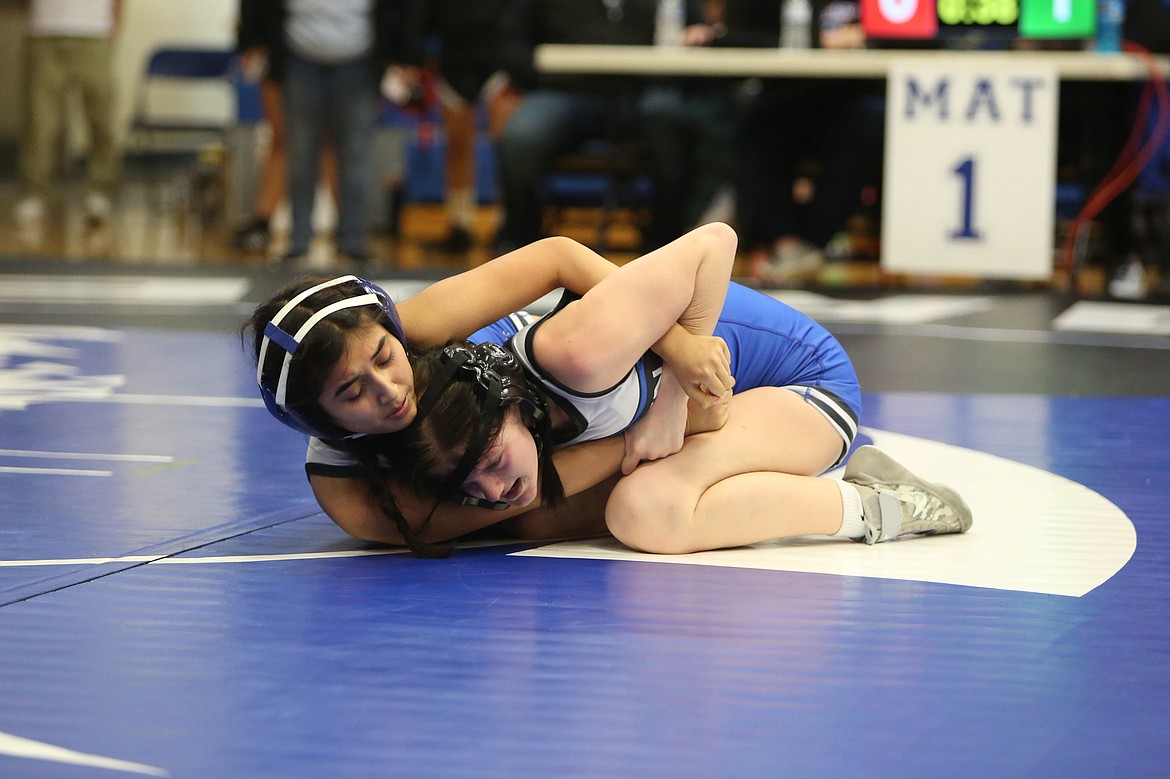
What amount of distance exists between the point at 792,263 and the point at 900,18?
1.09 meters

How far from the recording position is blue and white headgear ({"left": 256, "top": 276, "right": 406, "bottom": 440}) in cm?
183

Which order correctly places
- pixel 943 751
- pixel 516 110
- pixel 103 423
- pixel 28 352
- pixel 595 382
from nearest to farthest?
1. pixel 943 751
2. pixel 595 382
3. pixel 103 423
4. pixel 28 352
5. pixel 516 110

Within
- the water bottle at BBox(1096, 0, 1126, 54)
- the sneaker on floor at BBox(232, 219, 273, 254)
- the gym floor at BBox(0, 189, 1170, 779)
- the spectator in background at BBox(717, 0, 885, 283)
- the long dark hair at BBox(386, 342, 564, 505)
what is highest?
the water bottle at BBox(1096, 0, 1126, 54)

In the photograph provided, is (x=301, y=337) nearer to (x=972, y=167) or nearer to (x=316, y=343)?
(x=316, y=343)

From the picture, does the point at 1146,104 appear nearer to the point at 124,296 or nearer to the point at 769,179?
the point at 769,179

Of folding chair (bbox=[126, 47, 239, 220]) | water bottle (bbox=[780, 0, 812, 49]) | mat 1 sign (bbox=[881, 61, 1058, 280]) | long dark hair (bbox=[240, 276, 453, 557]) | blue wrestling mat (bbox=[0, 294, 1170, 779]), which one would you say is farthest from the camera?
folding chair (bbox=[126, 47, 239, 220])

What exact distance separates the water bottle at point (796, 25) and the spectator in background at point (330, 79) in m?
1.67

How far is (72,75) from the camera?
314 inches

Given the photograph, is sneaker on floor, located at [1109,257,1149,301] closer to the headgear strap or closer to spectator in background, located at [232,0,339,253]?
spectator in background, located at [232,0,339,253]

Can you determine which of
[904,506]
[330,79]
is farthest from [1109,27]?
[904,506]

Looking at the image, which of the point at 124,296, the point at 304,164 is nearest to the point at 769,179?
the point at 304,164

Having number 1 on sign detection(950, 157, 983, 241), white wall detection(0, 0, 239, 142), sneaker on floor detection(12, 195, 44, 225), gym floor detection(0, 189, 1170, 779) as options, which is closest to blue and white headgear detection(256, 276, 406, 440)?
gym floor detection(0, 189, 1170, 779)

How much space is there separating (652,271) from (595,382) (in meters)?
0.18

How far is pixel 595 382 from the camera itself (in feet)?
6.54
